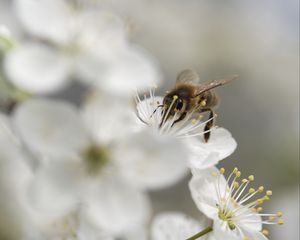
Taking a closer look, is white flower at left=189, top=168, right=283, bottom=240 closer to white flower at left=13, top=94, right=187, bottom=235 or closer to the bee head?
the bee head

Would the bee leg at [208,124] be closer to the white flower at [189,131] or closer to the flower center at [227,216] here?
the white flower at [189,131]

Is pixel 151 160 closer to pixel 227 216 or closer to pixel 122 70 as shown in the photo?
pixel 122 70

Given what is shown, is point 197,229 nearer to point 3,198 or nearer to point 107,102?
point 3,198

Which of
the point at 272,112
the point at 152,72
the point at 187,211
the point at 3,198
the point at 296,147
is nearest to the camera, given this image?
the point at 152,72

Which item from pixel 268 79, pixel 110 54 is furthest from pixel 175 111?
pixel 268 79

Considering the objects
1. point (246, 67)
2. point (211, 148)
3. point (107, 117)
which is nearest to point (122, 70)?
point (107, 117)

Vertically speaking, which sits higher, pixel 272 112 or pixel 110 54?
Answer: pixel 272 112
